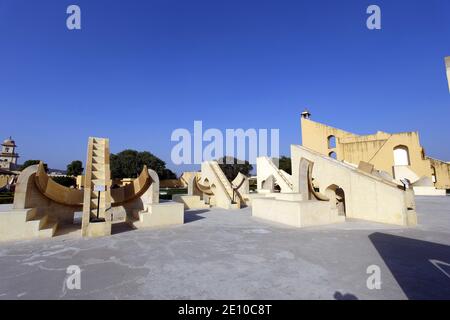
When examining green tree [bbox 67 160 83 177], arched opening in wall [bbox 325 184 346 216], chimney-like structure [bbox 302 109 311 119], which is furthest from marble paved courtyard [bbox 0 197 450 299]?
green tree [bbox 67 160 83 177]

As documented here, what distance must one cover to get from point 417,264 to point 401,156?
3315cm

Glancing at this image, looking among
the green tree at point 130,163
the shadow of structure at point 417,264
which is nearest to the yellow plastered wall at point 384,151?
the shadow of structure at point 417,264

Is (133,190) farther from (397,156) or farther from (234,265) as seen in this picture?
(397,156)

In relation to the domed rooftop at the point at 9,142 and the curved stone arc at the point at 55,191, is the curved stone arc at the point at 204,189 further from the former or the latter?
the domed rooftop at the point at 9,142

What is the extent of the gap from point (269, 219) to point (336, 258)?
18.7 feet

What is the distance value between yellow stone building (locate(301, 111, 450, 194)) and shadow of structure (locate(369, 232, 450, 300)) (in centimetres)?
2818

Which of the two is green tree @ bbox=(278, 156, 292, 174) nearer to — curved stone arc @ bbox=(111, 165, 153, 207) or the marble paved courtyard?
curved stone arc @ bbox=(111, 165, 153, 207)

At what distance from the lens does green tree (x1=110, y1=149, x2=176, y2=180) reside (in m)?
49.4

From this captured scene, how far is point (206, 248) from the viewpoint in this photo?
6.15m

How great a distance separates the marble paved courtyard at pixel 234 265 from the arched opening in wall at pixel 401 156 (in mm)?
28329

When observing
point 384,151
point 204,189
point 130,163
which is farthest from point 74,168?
point 384,151

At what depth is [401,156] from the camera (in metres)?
30.9
